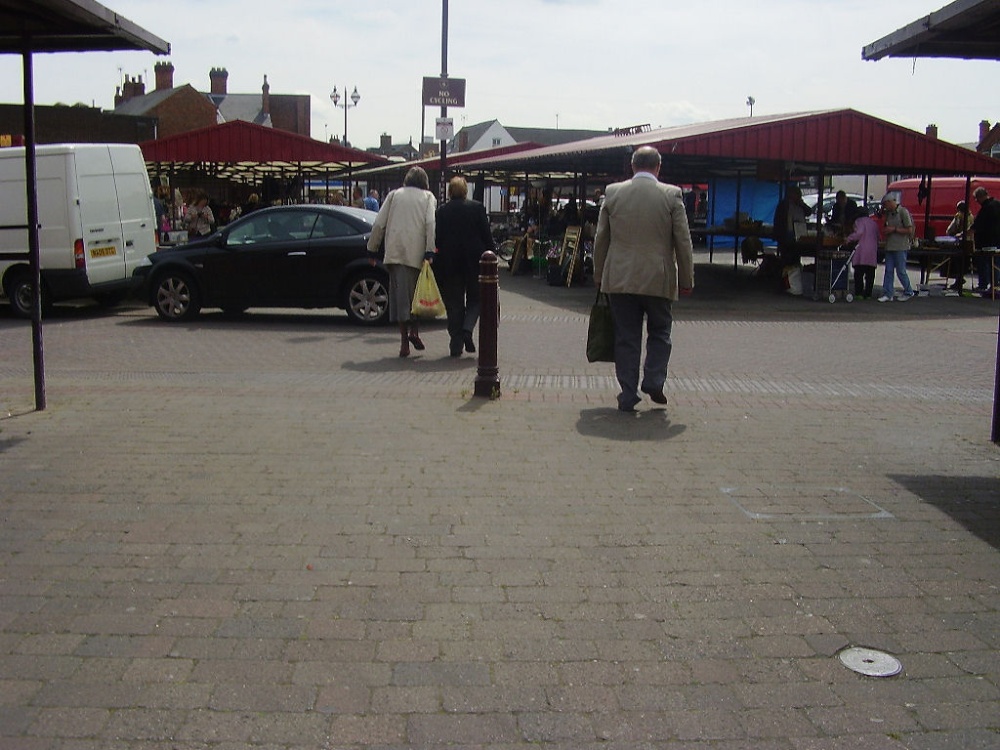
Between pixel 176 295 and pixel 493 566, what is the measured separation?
10.8 m

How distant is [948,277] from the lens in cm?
2053

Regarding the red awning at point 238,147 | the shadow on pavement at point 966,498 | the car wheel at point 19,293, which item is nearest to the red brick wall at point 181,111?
the red awning at point 238,147

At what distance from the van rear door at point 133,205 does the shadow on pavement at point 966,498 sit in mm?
12548

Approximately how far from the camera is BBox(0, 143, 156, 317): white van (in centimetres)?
1488

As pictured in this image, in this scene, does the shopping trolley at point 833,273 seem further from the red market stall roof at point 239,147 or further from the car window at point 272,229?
the red market stall roof at point 239,147

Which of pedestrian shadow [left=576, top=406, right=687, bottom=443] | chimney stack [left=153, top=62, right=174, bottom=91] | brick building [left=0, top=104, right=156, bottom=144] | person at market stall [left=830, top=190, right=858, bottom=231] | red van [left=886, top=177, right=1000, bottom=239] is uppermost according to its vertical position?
chimney stack [left=153, top=62, right=174, bottom=91]

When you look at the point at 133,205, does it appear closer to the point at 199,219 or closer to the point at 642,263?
the point at 199,219

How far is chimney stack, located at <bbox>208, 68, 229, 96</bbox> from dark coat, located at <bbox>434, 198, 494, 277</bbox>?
77386 millimetres

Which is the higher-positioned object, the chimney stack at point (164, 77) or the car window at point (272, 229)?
the chimney stack at point (164, 77)

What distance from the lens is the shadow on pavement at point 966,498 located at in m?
5.32

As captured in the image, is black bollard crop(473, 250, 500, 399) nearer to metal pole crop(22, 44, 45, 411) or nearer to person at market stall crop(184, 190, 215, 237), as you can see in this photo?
metal pole crop(22, 44, 45, 411)

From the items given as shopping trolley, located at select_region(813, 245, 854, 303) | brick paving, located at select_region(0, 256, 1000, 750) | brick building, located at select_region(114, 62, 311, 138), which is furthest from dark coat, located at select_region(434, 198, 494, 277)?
brick building, located at select_region(114, 62, 311, 138)

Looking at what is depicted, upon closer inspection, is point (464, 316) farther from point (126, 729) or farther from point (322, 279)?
point (126, 729)

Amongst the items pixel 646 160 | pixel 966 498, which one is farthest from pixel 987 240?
pixel 966 498
